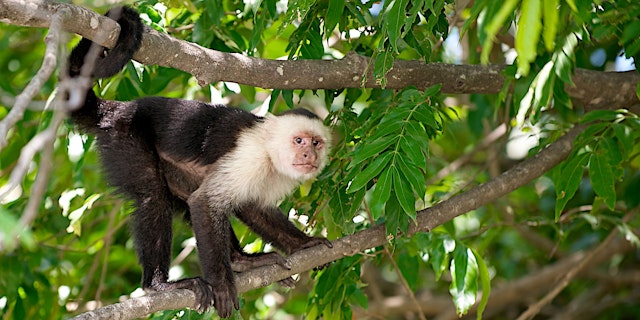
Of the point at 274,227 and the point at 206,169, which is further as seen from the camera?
the point at 274,227

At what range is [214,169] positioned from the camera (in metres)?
3.30

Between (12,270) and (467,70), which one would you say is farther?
(12,270)

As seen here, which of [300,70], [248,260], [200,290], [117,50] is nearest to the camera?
[117,50]

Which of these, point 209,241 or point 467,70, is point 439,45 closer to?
point 467,70

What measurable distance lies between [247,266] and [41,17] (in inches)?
61.8

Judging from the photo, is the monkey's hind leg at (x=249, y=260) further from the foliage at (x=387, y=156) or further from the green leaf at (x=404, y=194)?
the green leaf at (x=404, y=194)

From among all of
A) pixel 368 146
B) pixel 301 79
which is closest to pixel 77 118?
pixel 301 79

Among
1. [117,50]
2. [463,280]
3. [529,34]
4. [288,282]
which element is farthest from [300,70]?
[529,34]

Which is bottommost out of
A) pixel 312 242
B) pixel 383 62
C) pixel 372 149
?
pixel 312 242

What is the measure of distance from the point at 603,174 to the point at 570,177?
0.40ft

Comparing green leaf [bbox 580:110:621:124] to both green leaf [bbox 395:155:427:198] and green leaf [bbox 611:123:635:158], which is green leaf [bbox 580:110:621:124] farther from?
green leaf [bbox 395:155:427:198]

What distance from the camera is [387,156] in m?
2.67

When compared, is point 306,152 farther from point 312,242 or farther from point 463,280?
point 463,280

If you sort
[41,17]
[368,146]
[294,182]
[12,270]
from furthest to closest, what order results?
[12,270] → [294,182] → [368,146] → [41,17]
